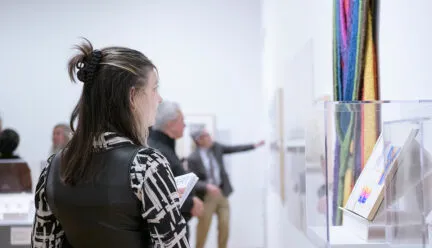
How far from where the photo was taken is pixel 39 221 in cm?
130

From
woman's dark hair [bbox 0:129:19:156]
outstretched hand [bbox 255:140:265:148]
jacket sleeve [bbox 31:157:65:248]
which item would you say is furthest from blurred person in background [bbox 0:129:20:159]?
outstretched hand [bbox 255:140:265:148]

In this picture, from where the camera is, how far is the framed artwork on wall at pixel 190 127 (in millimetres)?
5852

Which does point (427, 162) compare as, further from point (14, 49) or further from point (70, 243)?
point (14, 49)

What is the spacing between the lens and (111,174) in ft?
3.84

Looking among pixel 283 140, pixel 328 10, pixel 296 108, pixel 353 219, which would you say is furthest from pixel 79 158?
pixel 283 140

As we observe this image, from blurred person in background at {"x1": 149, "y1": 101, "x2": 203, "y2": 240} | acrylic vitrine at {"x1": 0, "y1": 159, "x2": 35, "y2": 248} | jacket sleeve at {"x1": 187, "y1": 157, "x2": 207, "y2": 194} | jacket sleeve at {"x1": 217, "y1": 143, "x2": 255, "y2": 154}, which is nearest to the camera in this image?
acrylic vitrine at {"x1": 0, "y1": 159, "x2": 35, "y2": 248}

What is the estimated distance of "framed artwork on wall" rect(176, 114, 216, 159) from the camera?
5.85 meters

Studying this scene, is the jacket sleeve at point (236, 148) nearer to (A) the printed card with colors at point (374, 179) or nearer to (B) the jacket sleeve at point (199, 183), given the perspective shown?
(B) the jacket sleeve at point (199, 183)

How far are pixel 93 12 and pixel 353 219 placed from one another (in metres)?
5.33

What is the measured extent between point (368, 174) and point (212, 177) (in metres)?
4.32

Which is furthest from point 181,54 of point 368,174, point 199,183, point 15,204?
point 368,174

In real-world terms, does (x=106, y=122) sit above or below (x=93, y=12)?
below

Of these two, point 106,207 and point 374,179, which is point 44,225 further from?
point 374,179

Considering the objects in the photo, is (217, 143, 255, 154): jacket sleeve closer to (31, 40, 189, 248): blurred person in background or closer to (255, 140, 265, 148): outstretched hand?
(255, 140, 265, 148): outstretched hand
